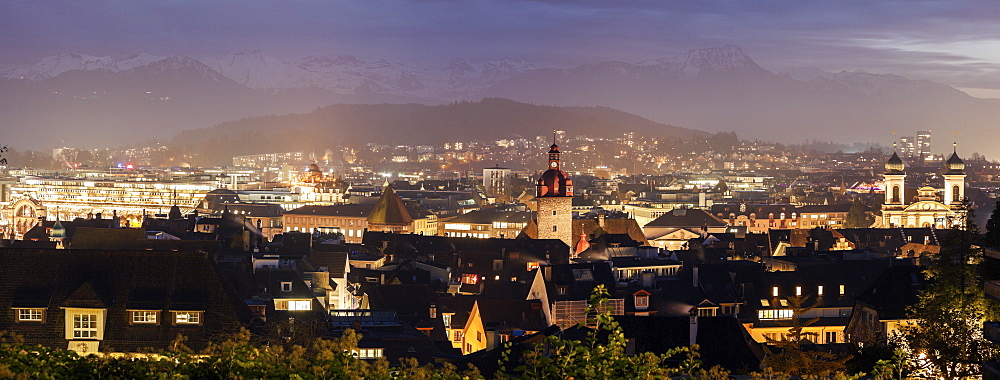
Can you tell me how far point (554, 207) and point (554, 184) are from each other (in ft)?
5.09

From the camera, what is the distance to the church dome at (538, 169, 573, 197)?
101 meters

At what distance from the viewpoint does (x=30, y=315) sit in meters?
36.0

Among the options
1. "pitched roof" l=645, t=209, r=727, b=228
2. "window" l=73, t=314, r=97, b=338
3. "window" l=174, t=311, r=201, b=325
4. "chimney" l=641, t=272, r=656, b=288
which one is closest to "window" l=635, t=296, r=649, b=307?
"chimney" l=641, t=272, r=656, b=288

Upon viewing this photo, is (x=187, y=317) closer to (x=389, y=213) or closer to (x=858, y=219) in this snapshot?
(x=389, y=213)

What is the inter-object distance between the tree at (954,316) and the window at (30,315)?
19271 millimetres

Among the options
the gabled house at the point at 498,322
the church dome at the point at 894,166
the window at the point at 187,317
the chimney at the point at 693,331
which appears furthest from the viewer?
the church dome at the point at 894,166

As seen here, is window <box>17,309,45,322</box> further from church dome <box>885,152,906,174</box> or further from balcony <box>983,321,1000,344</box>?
church dome <box>885,152,906,174</box>

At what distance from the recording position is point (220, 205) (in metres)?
183

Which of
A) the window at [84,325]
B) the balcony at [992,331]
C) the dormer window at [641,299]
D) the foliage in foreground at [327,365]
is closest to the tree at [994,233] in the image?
the balcony at [992,331]

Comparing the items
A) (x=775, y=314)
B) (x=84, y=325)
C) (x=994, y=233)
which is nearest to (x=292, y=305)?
(x=84, y=325)

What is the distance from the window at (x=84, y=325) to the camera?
118 ft

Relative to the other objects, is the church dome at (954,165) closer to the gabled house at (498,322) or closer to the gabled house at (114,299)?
the gabled house at (498,322)

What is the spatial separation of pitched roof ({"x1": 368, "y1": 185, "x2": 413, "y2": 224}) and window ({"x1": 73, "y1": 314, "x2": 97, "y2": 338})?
95.8 metres

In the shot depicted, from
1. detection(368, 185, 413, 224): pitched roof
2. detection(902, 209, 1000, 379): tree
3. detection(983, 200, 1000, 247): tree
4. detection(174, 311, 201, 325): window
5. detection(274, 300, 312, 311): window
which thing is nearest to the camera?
detection(902, 209, 1000, 379): tree
